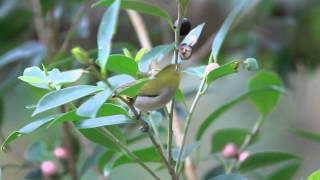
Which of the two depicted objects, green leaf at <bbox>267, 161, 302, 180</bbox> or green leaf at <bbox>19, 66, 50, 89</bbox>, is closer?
green leaf at <bbox>19, 66, 50, 89</bbox>

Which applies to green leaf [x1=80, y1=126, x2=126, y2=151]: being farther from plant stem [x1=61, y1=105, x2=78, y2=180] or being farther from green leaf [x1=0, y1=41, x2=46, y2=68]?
green leaf [x1=0, y1=41, x2=46, y2=68]

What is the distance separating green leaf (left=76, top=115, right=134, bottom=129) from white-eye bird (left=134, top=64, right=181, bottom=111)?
60 millimetres

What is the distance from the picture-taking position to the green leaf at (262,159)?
0.85 meters

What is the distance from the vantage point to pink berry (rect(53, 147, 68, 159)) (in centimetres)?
98

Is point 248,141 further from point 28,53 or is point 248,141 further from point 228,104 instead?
point 28,53

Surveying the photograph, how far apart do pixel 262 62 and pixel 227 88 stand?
0.43 meters

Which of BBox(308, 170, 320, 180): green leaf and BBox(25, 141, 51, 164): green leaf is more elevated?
BBox(308, 170, 320, 180): green leaf

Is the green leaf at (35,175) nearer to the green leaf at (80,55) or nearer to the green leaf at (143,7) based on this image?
the green leaf at (143,7)

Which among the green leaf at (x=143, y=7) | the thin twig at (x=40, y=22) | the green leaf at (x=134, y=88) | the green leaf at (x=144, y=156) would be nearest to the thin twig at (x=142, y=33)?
the thin twig at (x=40, y=22)

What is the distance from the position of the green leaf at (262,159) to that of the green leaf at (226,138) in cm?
6

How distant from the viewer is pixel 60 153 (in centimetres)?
98

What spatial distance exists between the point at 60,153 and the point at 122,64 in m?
0.51

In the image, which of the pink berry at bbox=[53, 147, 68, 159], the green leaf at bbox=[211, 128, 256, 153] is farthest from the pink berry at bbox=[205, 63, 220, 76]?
the pink berry at bbox=[53, 147, 68, 159]

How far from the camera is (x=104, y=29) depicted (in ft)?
1.48
